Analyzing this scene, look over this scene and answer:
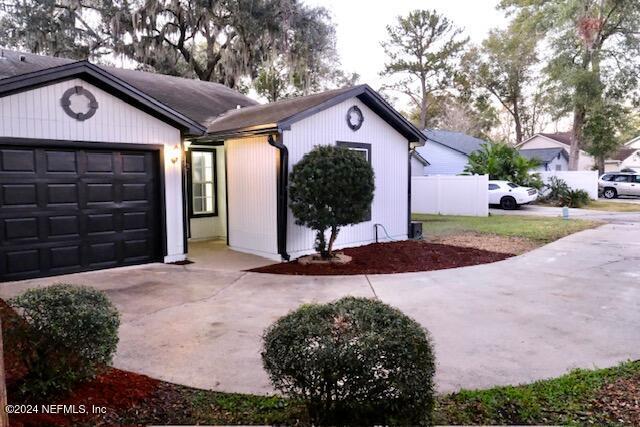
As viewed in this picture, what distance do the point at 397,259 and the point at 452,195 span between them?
36.6 ft

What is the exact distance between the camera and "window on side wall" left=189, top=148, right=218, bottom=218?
11.1 meters

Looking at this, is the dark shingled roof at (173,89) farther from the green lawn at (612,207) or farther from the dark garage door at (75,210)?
the green lawn at (612,207)

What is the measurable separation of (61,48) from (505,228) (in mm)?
17621

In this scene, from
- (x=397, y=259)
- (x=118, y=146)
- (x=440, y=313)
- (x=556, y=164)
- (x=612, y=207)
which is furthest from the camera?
(x=556, y=164)

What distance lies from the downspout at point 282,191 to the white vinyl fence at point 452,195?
38.8 feet

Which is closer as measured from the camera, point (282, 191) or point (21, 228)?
point (21, 228)

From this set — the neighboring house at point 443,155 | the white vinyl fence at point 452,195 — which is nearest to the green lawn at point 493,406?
the white vinyl fence at point 452,195

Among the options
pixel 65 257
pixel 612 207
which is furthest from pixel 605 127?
pixel 65 257

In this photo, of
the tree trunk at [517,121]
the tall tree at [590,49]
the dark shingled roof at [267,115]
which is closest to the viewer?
the dark shingled roof at [267,115]

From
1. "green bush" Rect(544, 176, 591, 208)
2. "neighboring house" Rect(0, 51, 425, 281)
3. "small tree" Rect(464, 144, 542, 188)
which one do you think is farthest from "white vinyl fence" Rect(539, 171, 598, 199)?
"neighboring house" Rect(0, 51, 425, 281)

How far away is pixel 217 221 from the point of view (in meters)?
11.8

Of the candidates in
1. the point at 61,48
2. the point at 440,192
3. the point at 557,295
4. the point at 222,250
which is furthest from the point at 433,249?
the point at 61,48

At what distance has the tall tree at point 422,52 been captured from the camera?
3303cm

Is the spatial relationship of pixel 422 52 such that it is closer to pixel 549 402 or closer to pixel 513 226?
pixel 513 226
